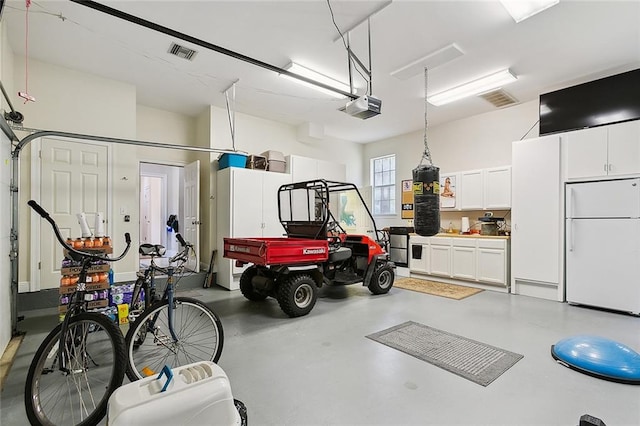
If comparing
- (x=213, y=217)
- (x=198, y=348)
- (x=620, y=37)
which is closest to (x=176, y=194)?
(x=213, y=217)

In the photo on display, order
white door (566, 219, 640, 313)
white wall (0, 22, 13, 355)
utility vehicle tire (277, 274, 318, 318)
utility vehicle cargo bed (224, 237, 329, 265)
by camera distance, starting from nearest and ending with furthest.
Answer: white wall (0, 22, 13, 355) < utility vehicle cargo bed (224, 237, 329, 265) < utility vehicle tire (277, 274, 318, 318) < white door (566, 219, 640, 313)

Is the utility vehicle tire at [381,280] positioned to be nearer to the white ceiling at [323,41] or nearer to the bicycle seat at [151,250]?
the white ceiling at [323,41]

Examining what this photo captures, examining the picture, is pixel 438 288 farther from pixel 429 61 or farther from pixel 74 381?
pixel 74 381

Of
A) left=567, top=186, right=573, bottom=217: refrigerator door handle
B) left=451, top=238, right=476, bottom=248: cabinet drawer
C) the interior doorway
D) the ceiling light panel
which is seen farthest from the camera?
the interior doorway

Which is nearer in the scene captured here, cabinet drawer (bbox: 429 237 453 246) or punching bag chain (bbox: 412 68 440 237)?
punching bag chain (bbox: 412 68 440 237)

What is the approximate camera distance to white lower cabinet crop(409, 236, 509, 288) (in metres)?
5.21

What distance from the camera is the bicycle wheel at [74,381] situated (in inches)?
68.7

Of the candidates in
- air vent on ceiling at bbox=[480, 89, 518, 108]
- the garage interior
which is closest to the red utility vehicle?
the garage interior

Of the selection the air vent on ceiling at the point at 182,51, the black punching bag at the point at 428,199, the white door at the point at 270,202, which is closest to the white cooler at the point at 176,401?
the black punching bag at the point at 428,199

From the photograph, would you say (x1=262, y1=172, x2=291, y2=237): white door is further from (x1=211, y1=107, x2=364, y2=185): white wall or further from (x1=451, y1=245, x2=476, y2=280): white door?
(x1=451, y1=245, x2=476, y2=280): white door

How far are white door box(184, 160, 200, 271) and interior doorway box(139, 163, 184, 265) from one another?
7.40ft

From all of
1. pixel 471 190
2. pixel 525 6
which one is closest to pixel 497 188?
pixel 471 190

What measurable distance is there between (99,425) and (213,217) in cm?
437

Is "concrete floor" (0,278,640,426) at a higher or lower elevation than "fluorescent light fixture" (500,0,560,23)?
lower
